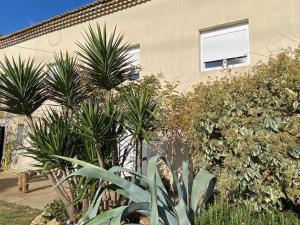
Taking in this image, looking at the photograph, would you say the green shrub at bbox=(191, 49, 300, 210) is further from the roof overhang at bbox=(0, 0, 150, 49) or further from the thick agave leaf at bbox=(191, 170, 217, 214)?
the roof overhang at bbox=(0, 0, 150, 49)

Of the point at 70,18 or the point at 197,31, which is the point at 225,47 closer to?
the point at 197,31

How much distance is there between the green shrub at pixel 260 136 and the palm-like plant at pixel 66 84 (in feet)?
11.8

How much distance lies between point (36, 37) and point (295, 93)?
16.0 metres

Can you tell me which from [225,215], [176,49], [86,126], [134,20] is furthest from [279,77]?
[134,20]

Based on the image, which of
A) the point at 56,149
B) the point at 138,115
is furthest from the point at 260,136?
the point at 56,149

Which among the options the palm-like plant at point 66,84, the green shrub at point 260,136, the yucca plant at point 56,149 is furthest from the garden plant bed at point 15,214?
the green shrub at point 260,136

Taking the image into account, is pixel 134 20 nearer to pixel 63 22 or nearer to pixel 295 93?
pixel 63 22

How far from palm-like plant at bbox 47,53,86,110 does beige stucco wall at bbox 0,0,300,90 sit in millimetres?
4594

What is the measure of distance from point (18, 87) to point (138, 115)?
2.96 metres

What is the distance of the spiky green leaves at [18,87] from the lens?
25.4ft

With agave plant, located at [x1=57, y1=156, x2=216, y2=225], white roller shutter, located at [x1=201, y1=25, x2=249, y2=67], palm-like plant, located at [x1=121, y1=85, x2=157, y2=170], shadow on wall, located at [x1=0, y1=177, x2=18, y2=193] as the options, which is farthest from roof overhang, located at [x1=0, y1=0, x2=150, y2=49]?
agave plant, located at [x1=57, y1=156, x2=216, y2=225]

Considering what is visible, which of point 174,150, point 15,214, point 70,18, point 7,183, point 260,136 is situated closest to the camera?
point 260,136

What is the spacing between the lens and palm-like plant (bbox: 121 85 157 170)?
7.38 metres

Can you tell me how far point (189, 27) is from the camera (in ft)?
39.4
